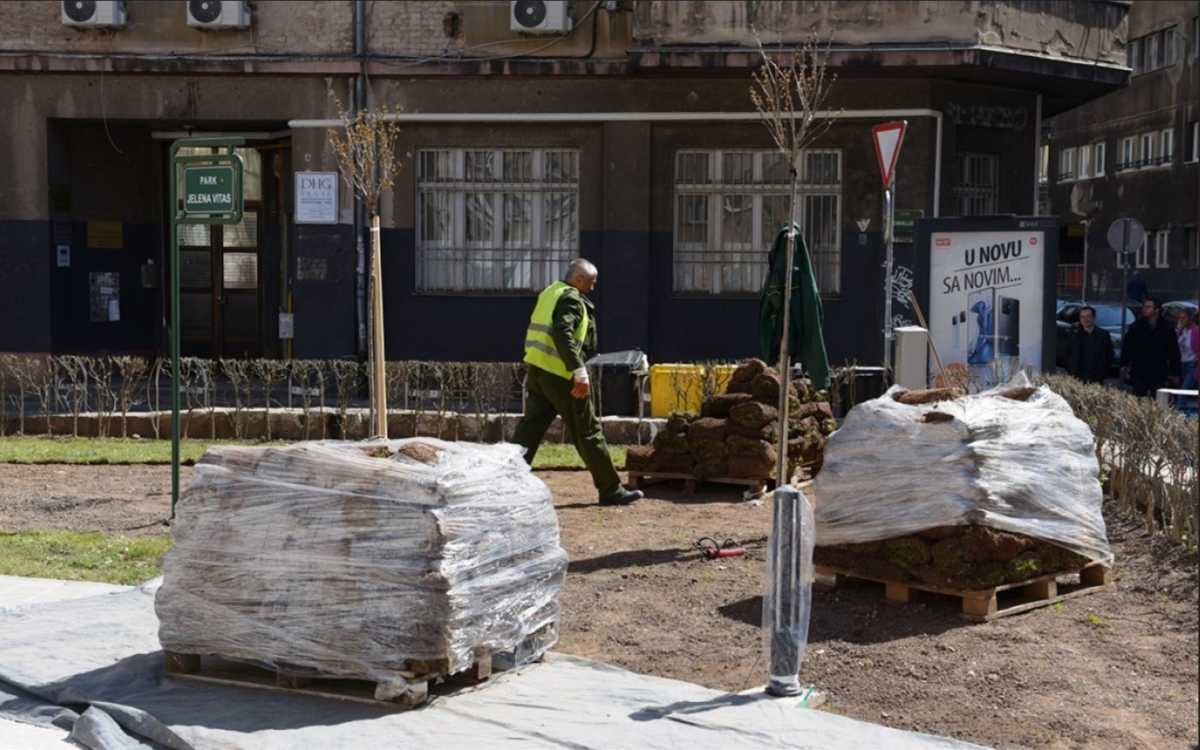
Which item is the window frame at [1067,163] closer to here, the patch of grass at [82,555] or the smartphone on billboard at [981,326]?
the smartphone on billboard at [981,326]

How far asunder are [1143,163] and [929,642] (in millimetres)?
39420

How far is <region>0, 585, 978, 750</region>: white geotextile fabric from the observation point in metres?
6.24

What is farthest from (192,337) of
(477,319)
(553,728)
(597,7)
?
(553,728)

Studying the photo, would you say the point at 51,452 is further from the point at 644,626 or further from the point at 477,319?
the point at 644,626

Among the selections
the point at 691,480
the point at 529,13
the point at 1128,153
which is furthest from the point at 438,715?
the point at 1128,153

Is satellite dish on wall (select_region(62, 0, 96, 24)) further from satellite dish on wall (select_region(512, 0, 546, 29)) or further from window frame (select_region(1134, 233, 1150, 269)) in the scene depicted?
window frame (select_region(1134, 233, 1150, 269))

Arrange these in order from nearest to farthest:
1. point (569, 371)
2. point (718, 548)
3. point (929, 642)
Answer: point (929, 642) → point (718, 548) → point (569, 371)

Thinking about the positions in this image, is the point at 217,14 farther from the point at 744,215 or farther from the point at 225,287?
the point at 744,215

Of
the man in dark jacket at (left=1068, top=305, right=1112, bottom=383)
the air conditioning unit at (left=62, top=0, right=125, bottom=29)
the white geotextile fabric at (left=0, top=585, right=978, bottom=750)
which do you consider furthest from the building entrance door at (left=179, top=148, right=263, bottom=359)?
the white geotextile fabric at (left=0, top=585, right=978, bottom=750)

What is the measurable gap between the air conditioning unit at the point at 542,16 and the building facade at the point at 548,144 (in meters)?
0.05

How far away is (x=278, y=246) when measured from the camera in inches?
912

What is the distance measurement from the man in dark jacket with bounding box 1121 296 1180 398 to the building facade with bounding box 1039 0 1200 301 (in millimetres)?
17600

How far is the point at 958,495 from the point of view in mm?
8203

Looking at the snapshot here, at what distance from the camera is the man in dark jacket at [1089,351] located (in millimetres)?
19828
